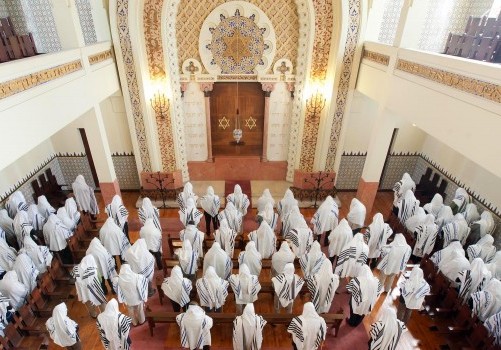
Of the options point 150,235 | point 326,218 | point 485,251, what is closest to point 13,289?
point 150,235

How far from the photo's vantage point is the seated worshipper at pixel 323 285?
4.89 m

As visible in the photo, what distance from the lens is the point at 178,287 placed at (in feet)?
16.1

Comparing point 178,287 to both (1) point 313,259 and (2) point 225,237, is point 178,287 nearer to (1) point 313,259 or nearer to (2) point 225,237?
(2) point 225,237

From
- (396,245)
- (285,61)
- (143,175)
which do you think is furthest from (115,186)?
(396,245)

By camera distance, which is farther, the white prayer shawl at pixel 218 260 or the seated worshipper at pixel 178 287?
the white prayer shawl at pixel 218 260

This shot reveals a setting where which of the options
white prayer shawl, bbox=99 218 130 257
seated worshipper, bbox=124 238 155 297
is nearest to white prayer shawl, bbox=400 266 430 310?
seated worshipper, bbox=124 238 155 297

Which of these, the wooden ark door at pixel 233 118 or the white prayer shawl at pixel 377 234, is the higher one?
the wooden ark door at pixel 233 118

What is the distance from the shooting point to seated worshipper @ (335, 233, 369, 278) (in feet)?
18.0

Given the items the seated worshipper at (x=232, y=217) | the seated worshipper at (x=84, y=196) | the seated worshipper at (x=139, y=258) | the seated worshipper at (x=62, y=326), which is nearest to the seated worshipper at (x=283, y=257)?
the seated worshipper at (x=232, y=217)

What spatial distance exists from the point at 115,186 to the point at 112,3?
3664mm

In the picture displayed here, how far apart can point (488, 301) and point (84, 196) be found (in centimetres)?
735

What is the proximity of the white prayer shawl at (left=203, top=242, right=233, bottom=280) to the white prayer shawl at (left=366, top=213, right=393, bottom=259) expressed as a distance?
2.61 metres

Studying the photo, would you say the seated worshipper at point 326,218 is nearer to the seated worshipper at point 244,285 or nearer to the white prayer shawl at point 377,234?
the white prayer shawl at point 377,234

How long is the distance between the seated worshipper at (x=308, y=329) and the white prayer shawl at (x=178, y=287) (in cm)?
159
